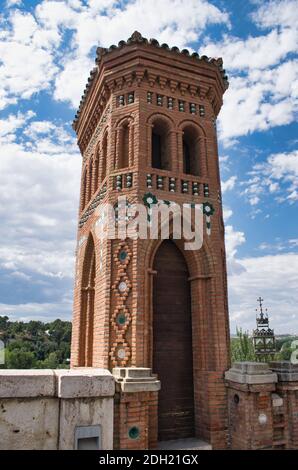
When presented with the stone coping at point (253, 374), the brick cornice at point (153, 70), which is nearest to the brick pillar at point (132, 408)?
the stone coping at point (253, 374)

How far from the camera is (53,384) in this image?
500 cm

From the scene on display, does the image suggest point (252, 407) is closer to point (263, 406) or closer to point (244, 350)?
point (263, 406)

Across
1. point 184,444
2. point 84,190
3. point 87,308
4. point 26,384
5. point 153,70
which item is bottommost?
point 184,444

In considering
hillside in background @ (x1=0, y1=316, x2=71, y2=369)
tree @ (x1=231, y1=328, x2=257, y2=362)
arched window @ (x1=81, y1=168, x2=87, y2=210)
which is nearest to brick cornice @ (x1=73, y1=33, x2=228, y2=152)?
arched window @ (x1=81, y1=168, x2=87, y2=210)

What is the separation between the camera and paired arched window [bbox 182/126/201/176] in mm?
9250

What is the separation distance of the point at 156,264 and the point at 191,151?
344 cm

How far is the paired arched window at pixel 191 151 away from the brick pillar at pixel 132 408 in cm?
525

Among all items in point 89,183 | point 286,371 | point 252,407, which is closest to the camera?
point 252,407

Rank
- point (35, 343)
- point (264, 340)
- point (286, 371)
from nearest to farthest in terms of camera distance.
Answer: point (286, 371), point (264, 340), point (35, 343)

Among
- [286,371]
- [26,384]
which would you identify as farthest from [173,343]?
[26,384]

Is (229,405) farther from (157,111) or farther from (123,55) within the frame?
(123,55)

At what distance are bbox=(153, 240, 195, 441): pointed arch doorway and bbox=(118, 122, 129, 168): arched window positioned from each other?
2.16 meters

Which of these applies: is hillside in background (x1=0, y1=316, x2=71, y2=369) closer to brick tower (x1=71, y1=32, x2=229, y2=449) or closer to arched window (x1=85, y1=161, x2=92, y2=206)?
arched window (x1=85, y1=161, x2=92, y2=206)
